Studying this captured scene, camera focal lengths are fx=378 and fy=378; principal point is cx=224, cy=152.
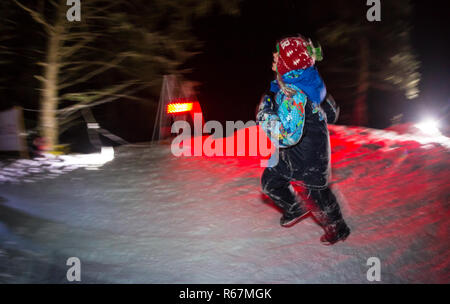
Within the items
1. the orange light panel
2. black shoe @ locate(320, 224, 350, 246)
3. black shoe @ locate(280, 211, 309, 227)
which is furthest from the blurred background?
black shoe @ locate(320, 224, 350, 246)

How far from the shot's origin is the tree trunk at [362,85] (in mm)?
8547

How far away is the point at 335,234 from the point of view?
3293 mm

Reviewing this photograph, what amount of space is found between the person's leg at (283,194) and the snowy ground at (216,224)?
0.19 m

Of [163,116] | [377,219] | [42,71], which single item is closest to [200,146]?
[163,116]

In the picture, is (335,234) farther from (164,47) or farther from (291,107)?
(164,47)

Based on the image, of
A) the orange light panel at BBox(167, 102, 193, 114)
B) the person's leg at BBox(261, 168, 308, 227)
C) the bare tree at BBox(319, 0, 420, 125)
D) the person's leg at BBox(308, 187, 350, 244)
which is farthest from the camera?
the orange light panel at BBox(167, 102, 193, 114)

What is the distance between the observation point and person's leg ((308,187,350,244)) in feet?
10.7

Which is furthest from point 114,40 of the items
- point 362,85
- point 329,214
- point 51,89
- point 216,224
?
point 329,214

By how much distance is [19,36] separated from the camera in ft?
25.5

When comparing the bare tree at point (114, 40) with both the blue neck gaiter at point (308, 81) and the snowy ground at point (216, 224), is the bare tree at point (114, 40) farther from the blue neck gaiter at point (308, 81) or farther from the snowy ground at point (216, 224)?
the blue neck gaiter at point (308, 81)

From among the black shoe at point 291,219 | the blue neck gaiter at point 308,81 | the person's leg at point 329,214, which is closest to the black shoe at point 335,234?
the person's leg at point 329,214

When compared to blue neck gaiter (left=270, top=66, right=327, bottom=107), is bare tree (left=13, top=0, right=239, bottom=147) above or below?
above

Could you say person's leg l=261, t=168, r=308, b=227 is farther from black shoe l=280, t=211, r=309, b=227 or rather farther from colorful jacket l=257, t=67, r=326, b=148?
colorful jacket l=257, t=67, r=326, b=148

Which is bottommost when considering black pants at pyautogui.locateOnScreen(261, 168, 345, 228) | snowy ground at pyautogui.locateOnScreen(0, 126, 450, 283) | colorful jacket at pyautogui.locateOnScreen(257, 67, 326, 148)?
snowy ground at pyautogui.locateOnScreen(0, 126, 450, 283)
